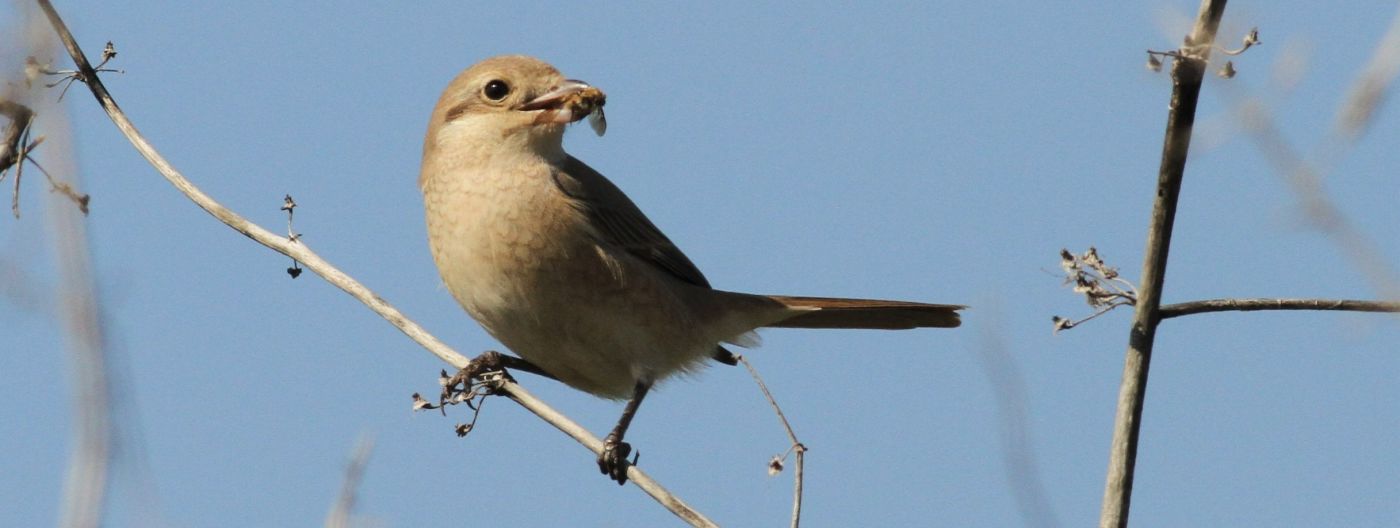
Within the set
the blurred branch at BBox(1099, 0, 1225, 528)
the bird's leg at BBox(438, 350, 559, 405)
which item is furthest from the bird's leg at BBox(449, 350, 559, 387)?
the blurred branch at BBox(1099, 0, 1225, 528)

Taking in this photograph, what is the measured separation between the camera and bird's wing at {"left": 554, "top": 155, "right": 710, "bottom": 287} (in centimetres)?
547

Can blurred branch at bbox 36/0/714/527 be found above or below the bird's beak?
below

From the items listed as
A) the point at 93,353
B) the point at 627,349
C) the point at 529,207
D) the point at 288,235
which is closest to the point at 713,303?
the point at 627,349

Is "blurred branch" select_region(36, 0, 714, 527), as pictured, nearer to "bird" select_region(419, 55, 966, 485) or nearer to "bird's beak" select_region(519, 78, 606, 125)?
"bird" select_region(419, 55, 966, 485)

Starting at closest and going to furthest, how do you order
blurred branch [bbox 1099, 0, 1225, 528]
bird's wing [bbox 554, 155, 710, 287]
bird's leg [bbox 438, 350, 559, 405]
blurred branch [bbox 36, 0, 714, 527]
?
blurred branch [bbox 1099, 0, 1225, 528] < blurred branch [bbox 36, 0, 714, 527] < bird's leg [bbox 438, 350, 559, 405] < bird's wing [bbox 554, 155, 710, 287]

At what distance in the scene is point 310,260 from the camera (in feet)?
14.5

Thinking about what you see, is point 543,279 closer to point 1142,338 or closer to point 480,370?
point 480,370

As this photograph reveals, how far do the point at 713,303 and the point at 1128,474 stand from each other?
3.27m

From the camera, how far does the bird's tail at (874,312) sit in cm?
607

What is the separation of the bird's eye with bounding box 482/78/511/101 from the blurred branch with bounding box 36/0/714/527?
1.16 m

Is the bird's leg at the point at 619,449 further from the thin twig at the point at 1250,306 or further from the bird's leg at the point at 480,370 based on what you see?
the thin twig at the point at 1250,306

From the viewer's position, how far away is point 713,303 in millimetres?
6008

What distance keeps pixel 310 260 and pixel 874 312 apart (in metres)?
2.60

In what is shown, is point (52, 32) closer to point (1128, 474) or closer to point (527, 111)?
point (1128, 474)
